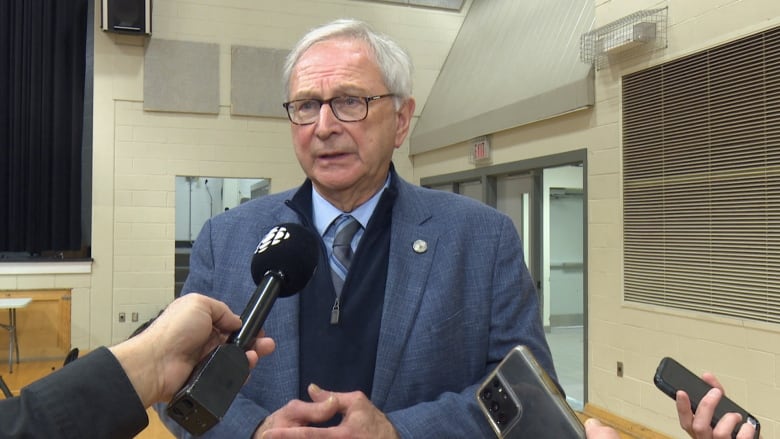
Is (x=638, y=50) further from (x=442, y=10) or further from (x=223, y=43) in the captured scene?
(x=223, y=43)

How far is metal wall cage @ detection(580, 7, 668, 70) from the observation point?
3.98 m

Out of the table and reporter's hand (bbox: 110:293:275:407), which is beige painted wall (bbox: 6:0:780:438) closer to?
the table

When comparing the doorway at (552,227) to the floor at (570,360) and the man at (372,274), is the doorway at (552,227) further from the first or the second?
the man at (372,274)

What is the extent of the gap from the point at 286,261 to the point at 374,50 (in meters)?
0.68

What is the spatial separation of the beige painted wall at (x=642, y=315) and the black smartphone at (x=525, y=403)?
311cm

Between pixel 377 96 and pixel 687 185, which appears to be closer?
pixel 377 96

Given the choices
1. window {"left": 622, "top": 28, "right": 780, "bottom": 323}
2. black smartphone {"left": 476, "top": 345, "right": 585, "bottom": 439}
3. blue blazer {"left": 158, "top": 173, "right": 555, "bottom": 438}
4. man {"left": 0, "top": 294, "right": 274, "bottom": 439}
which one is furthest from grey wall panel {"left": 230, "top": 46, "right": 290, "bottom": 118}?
black smartphone {"left": 476, "top": 345, "right": 585, "bottom": 439}

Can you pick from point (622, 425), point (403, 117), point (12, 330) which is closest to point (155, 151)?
point (12, 330)

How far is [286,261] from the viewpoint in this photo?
90 centimetres

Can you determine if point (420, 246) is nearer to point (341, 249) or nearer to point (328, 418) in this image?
point (341, 249)

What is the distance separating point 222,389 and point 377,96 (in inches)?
33.8

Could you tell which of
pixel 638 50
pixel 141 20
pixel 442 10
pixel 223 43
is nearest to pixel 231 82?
pixel 223 43

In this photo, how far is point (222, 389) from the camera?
2.29 ft

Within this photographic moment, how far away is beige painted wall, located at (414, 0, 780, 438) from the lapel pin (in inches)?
108
